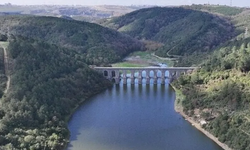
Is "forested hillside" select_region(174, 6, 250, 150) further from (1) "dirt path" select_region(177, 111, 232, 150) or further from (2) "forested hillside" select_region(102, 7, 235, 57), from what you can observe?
(2) "forested hillside" select_region(102, 7, 235, 57)

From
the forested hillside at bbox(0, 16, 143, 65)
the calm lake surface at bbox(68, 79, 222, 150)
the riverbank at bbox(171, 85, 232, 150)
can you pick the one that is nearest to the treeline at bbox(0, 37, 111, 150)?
the calm lake surface at bbox(68, 79, 222, 150)

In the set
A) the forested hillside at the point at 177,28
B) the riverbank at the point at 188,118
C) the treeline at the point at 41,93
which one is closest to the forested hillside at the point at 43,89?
the treeline at the point at 41,93

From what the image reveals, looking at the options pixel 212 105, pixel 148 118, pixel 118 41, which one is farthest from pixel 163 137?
pixel 118 41

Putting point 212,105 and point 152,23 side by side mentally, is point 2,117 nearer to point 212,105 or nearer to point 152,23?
point 212,105

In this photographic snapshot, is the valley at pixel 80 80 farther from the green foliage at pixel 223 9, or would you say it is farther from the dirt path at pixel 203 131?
the green foliage at pixel 223 9

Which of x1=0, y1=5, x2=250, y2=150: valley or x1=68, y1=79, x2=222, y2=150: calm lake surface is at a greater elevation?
x1=0, y1=5, x2=250, y2=150: valley

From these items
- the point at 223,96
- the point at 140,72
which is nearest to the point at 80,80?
the point at 140,72
